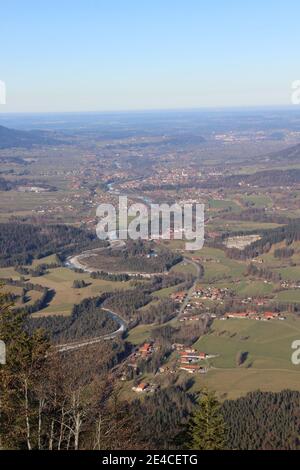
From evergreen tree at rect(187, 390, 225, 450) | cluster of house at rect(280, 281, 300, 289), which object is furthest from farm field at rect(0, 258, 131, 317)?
evergreen tree at rect(187, 390, 225, 450)

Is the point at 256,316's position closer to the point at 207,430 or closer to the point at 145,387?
the point at 145,387

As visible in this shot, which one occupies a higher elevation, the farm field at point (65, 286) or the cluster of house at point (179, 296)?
the cluster of house at point (179, 296)

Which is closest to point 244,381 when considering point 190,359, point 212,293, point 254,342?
point 190,359

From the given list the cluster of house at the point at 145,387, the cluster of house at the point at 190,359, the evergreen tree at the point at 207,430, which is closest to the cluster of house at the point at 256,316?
the cluster of house at the point at 190,359

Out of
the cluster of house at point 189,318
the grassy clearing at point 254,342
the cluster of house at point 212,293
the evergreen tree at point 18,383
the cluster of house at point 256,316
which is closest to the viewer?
the evergreen tree at point 18,383

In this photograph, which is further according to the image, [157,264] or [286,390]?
[157,264]

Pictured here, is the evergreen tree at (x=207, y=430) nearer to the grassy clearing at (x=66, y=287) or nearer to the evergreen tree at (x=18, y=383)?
the evergreen tree at (x=18, y=383)

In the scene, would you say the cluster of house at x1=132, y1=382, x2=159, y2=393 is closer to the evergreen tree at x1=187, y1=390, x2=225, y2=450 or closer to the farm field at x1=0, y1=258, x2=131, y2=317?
the farm field at x1=0, y1=258, x2=131, y2=317

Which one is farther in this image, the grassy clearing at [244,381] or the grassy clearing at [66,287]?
the grassy clearing at [66,287]
